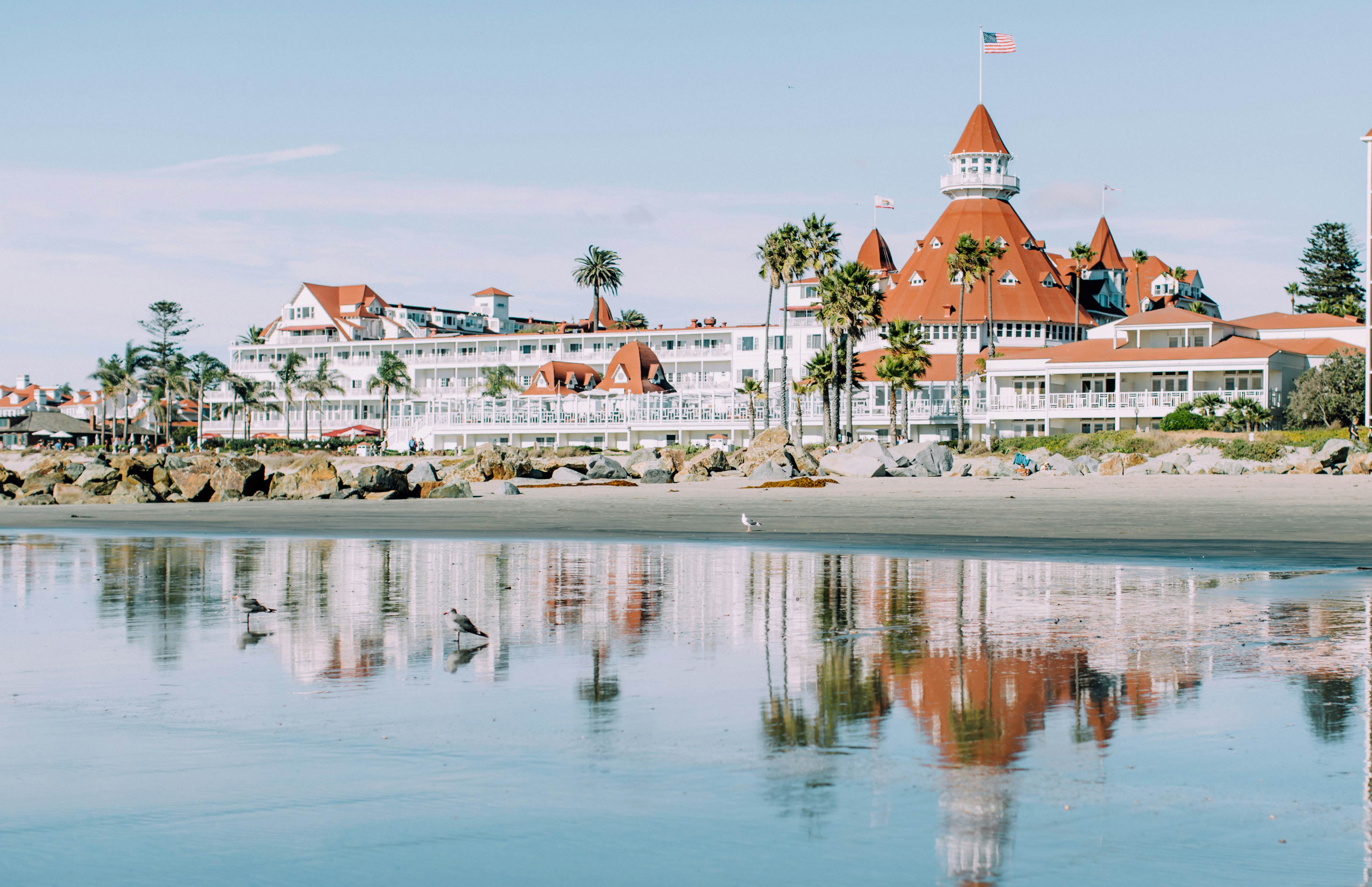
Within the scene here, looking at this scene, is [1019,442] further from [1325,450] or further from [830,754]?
[830,754]

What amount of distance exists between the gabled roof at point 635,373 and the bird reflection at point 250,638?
85.1m

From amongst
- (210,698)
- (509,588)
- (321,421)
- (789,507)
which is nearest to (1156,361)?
(789,507)

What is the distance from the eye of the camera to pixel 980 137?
10025 cm

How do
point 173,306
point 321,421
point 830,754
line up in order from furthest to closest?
1. point 173,306
2. point 321,421
3. point 830,754

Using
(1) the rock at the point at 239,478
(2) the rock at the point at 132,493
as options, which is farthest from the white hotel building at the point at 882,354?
(2) the rock at the point at 132,493

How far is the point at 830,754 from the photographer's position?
20.4 ft

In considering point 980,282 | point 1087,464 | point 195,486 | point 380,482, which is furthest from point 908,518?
point 980,282

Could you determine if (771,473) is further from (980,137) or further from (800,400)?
(980,137)

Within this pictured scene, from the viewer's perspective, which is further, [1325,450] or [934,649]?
[1325,450]

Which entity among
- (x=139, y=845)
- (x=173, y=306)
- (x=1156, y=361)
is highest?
(x=173, y=306)

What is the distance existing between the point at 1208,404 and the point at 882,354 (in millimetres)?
27732

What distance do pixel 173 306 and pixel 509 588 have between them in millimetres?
127485

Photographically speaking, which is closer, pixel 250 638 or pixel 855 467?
pixel 250 638

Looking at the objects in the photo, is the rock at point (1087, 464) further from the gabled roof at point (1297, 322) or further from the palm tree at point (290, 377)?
the palm tree at point (290, 377)
